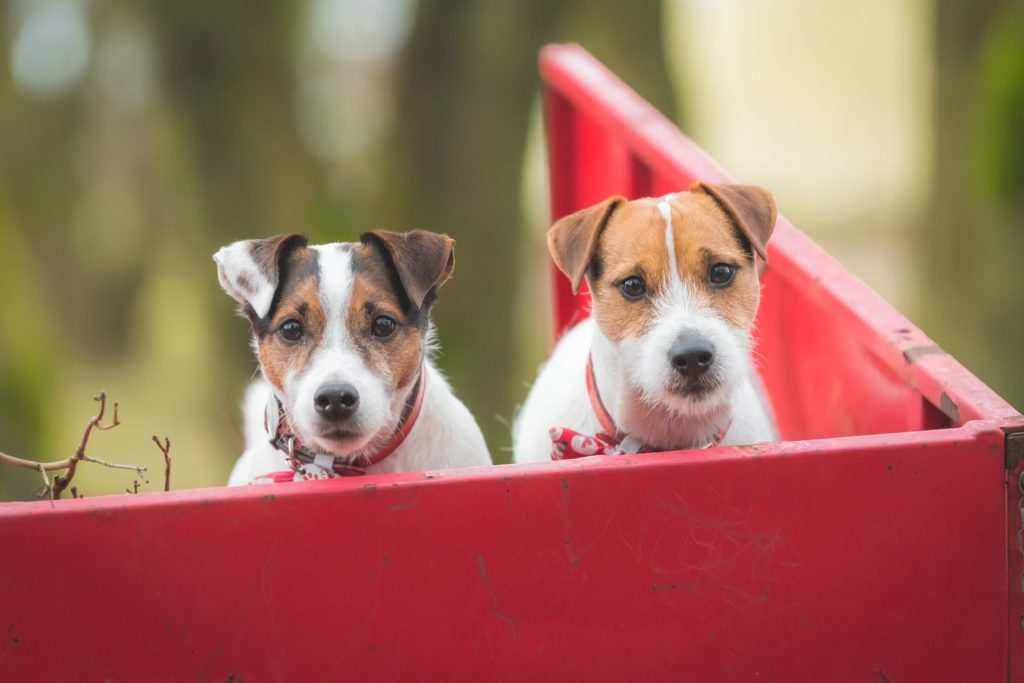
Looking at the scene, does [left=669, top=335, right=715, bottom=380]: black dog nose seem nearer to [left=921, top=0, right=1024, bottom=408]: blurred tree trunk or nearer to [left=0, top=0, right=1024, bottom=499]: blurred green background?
[left=0, top=0, right=1024, bottom=499]: blurred green background

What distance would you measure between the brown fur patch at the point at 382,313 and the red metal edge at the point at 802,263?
138 centimetres

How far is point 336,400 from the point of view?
3.13 m

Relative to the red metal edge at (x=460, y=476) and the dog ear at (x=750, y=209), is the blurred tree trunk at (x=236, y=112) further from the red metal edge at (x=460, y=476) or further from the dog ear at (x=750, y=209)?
the red metal edge at (x=460, y=476)

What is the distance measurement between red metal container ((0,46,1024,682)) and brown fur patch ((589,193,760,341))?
83 cm

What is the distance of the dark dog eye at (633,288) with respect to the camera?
3.37m

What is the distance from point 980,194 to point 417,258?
679cm

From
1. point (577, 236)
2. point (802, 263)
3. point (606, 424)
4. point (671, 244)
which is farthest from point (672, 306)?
point (802, 263)

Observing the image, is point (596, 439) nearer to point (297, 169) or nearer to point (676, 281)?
point (676, 281)

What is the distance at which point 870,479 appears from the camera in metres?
2.58

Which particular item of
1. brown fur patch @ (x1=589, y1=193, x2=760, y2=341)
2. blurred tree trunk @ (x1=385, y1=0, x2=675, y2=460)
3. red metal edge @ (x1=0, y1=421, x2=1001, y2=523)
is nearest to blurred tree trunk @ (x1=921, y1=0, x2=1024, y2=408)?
blurred tree trunk @ (x1=385, y1=0, x2=675, y2=460)

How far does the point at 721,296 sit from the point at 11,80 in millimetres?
6565

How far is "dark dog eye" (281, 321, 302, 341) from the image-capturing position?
3363mm

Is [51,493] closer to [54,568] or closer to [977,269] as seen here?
[54,568]

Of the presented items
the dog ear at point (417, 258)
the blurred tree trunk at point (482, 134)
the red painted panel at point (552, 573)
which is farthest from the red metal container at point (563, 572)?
the blurred tree trunk at point (482, 134)
